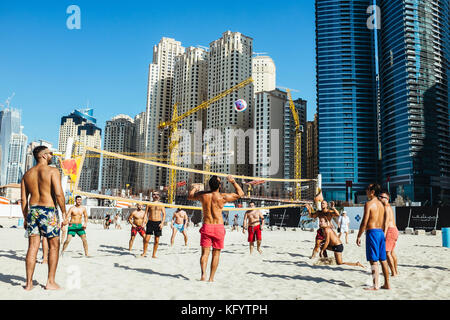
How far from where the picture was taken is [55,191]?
4.85 metres

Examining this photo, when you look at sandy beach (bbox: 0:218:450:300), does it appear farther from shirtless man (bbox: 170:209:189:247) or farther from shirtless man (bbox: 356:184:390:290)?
shirtless man (bbox: 170:209:189:247)

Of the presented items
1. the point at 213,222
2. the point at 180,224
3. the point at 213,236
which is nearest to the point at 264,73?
the point at 180,224

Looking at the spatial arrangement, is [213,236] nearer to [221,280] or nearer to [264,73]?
[221,280]

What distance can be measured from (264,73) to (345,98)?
66.4 m

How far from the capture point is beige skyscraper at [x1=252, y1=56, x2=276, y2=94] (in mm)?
180875

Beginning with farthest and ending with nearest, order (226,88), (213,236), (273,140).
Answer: (273,140) → (226,88) → (213,236)

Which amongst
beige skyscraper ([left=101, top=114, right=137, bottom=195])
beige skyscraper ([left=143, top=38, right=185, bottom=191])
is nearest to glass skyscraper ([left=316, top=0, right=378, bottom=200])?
beige skyscraper ([left=143, top=38, right=185, bottom=191])

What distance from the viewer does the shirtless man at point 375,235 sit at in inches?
211

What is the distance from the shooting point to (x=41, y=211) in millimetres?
4758

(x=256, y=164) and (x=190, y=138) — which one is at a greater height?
(x=190, y=138)

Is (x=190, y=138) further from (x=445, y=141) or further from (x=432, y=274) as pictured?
(x=432, y=274)

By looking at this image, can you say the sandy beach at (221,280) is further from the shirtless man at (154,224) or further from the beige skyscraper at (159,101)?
the beige skyscraper at (159,101)

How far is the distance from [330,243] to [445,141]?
124m
